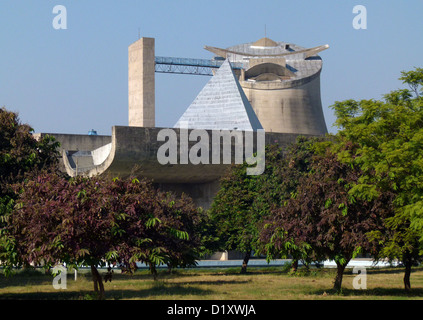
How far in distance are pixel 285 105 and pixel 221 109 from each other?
1059 inches

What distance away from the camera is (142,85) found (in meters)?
78.1

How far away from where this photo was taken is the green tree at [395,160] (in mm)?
23859

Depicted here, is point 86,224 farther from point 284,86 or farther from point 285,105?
point 284,86

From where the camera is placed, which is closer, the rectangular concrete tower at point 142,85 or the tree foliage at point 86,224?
the tree foliage at point 86,224

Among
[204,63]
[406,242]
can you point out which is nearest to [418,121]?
[406,242]

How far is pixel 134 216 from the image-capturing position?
857 inches

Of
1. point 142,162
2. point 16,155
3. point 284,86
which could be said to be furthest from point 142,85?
point 16,155

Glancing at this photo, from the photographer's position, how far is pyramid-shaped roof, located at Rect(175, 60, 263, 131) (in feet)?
186

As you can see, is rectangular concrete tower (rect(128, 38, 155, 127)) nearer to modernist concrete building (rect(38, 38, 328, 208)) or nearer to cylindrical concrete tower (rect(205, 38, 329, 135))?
modernist concrete building (rect(38, 38, 328, 208))

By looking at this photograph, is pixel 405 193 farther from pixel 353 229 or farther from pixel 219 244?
pixel 219 244

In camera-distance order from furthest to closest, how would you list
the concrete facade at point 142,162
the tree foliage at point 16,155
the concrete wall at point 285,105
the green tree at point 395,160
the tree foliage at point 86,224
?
the concrete wall at point 285,105 → the concrete facade at point 142,162 → the tree foliage at point 16,155 → the green tree at point 395,160 → the tree foliage at point 86,224

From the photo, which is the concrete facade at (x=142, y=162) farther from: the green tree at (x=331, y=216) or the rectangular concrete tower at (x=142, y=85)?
the green tree at (x=331, y=216)

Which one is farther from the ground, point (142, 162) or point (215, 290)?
point (142, 162)

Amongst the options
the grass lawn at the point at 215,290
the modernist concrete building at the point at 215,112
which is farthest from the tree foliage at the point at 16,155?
the modernist concrete building at the point at 215,112
